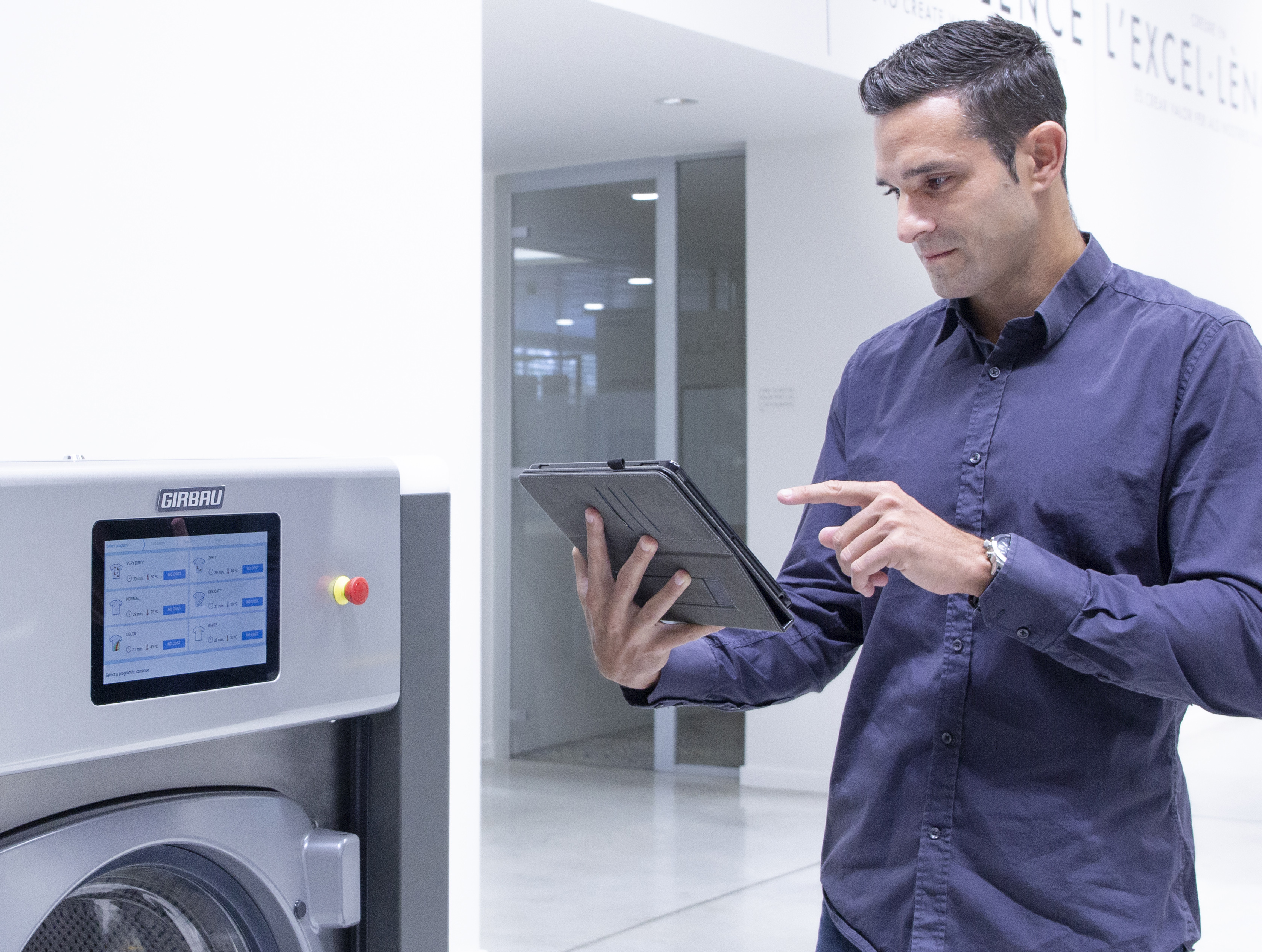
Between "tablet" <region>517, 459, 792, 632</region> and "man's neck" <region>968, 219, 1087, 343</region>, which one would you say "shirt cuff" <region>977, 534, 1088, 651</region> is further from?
"man's neck" <region>968, 219, 1087, 343</region>

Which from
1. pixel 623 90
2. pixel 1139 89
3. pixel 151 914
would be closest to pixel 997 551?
pixel 151 914

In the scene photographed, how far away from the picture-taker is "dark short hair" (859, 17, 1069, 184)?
1.26 metres

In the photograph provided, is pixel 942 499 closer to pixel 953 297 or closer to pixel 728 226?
pixel 953 297

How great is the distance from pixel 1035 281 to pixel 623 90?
318 centimetres

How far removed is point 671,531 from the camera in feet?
3.65

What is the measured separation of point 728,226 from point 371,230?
3.12m

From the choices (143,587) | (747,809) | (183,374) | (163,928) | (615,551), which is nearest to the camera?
(143,587)

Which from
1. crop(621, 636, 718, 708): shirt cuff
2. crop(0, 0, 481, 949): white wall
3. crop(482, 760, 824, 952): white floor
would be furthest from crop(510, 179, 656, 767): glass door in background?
crop(621, 636, 718, 708): shirt cuff

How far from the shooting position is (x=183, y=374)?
1.97m

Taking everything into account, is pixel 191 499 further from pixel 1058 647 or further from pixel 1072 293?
pixel 1072 293

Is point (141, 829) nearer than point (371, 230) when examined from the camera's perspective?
Yes

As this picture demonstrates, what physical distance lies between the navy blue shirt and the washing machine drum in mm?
461

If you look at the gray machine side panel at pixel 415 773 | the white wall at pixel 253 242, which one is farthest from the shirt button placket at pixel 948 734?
the white wall at pixel 253 242

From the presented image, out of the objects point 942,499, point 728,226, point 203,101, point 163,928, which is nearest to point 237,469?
point 163,928
